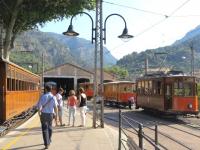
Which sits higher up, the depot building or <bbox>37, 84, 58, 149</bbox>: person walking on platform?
the depot building

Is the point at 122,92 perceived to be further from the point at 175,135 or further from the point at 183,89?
the point at 175,135

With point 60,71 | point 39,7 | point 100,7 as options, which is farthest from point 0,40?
point 60,71

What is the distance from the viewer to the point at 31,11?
39031 mm

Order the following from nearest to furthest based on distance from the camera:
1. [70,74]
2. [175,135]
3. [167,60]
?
[175,135] → [70,74] → [167,60]

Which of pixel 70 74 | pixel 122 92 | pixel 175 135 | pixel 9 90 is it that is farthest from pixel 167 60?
pixel 9 90

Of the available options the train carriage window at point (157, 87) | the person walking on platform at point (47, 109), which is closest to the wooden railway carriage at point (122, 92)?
the train carriage window at point (157, 87)

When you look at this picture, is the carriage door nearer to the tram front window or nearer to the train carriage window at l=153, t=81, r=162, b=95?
the tram front window

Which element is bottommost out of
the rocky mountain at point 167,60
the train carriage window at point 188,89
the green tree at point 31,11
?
the train carriage window at point 188,89

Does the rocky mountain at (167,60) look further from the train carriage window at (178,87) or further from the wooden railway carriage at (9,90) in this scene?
the wooden railway carriage at (9,90)

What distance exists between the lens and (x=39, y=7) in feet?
129

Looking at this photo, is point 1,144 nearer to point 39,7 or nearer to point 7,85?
point 7,85

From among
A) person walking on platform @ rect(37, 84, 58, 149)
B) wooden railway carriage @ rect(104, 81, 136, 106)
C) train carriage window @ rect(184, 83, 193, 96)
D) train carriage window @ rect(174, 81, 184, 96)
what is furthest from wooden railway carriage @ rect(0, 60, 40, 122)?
wooden railway carriage @ rect(104, 81, 136, 106)

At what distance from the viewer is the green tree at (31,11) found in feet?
124

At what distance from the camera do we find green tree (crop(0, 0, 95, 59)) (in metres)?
37.8
